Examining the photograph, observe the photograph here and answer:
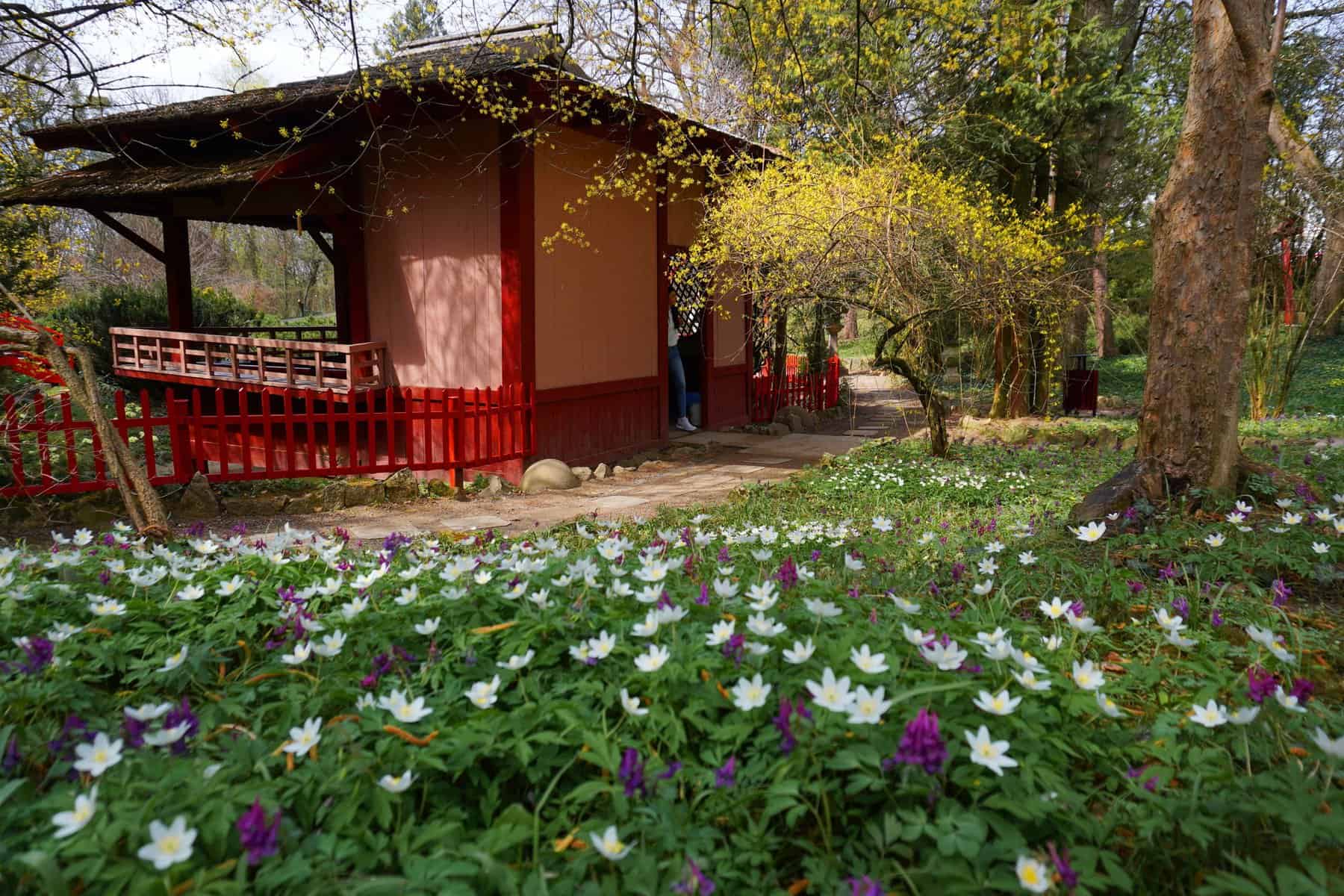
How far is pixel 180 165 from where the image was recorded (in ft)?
27.5

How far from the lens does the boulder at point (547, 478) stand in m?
7.86

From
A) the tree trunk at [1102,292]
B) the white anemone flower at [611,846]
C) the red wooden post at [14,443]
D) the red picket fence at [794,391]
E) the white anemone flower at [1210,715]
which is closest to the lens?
the white anemone flower at [611,846]

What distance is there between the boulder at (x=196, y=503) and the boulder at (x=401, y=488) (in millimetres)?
1303

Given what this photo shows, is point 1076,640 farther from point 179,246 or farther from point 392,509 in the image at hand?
point 179,246

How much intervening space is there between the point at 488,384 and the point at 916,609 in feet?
22.6

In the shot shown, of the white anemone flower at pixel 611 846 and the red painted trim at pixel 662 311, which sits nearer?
the white anemone flower at pixel 611 846

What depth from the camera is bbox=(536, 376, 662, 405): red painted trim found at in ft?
28.1

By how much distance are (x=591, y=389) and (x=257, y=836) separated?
8216 mm

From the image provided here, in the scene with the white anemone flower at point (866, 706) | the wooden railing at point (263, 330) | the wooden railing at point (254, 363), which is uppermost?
the wooden railing at point (263, 330)

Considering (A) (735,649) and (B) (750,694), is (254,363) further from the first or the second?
(B) (750,694)

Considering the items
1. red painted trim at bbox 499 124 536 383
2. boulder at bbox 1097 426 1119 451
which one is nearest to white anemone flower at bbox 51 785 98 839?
red painted trim at bbox 499 124 536 383

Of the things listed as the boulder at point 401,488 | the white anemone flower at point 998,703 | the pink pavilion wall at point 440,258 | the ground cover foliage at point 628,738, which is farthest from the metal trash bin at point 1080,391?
the white anemone flower at point 998,703

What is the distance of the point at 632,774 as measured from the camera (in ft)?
4.36

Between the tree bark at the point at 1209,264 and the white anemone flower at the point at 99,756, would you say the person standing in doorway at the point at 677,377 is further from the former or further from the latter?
the white anemone flower at the point at 99,756
